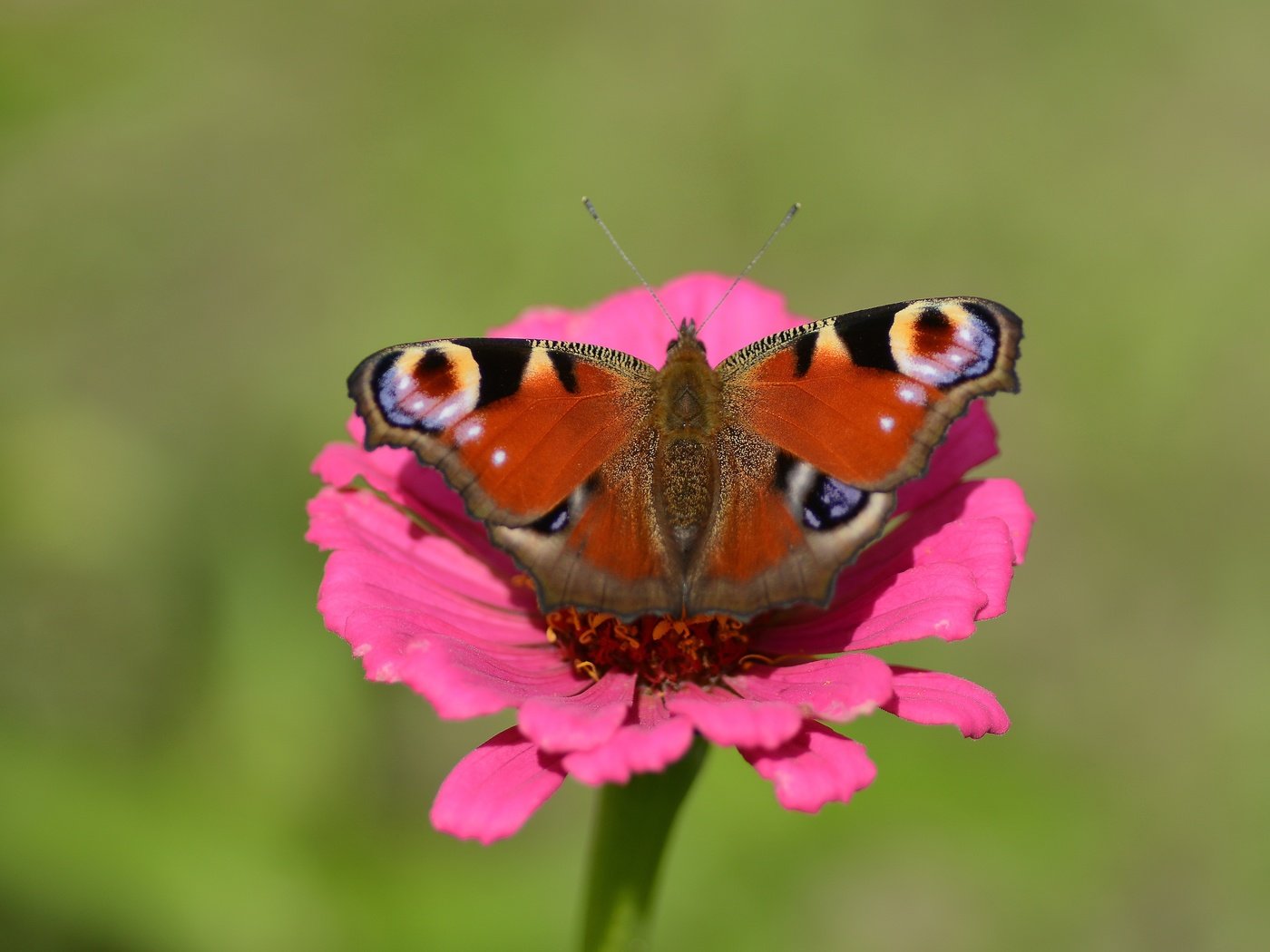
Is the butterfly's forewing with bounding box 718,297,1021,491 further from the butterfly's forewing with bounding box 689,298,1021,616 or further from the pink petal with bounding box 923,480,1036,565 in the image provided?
the pink petal with bounding box 923,480,1036,565

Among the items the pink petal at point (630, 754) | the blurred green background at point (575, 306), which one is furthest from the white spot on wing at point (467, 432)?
the blurred green background at point (575, 306)

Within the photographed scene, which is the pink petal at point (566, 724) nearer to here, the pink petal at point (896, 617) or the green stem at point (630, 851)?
the green stem at point (630, 851)

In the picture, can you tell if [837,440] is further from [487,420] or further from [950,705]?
[487,420]

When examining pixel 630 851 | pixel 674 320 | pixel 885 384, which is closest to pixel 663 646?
pixel 630 851

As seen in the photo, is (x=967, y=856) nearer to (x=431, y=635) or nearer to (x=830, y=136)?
(x=431, y=635)

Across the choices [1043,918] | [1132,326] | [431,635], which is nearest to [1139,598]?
[1132,326]

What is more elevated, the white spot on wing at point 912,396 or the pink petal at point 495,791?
the white spot on wing at point 912,396

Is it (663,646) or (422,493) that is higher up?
(422,493)
